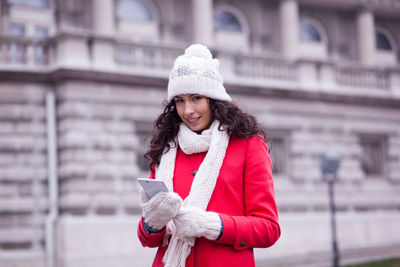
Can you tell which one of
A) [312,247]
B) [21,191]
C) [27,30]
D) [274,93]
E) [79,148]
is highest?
[27,30]

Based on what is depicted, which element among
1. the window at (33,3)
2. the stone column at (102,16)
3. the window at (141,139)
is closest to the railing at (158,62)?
the window at (141,139)

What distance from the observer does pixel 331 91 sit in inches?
Answer: 779

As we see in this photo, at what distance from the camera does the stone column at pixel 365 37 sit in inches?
925

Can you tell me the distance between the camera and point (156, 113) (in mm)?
16031

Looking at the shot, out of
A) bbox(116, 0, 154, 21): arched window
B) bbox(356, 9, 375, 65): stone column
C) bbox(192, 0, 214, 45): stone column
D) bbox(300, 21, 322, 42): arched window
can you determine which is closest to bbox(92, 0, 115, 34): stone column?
bbox(116, 0, 154, 21): arched window

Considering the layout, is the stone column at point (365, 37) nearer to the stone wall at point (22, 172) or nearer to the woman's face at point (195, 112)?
the stone wall at point (22, 172)

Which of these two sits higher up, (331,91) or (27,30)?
(27,30)

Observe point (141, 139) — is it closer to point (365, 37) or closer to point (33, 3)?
point (33, 3)

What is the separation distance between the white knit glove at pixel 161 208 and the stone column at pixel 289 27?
18.8 metres

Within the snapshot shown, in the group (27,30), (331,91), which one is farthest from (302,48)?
(27,30)

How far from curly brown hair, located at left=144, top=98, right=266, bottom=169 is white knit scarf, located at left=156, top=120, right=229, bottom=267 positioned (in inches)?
2.4

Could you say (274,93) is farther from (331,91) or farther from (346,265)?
(346,265)

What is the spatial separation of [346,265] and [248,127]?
40.0 feet

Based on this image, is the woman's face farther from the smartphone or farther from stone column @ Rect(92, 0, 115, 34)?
stone column @ Rect(92, 0, 115, 34)
